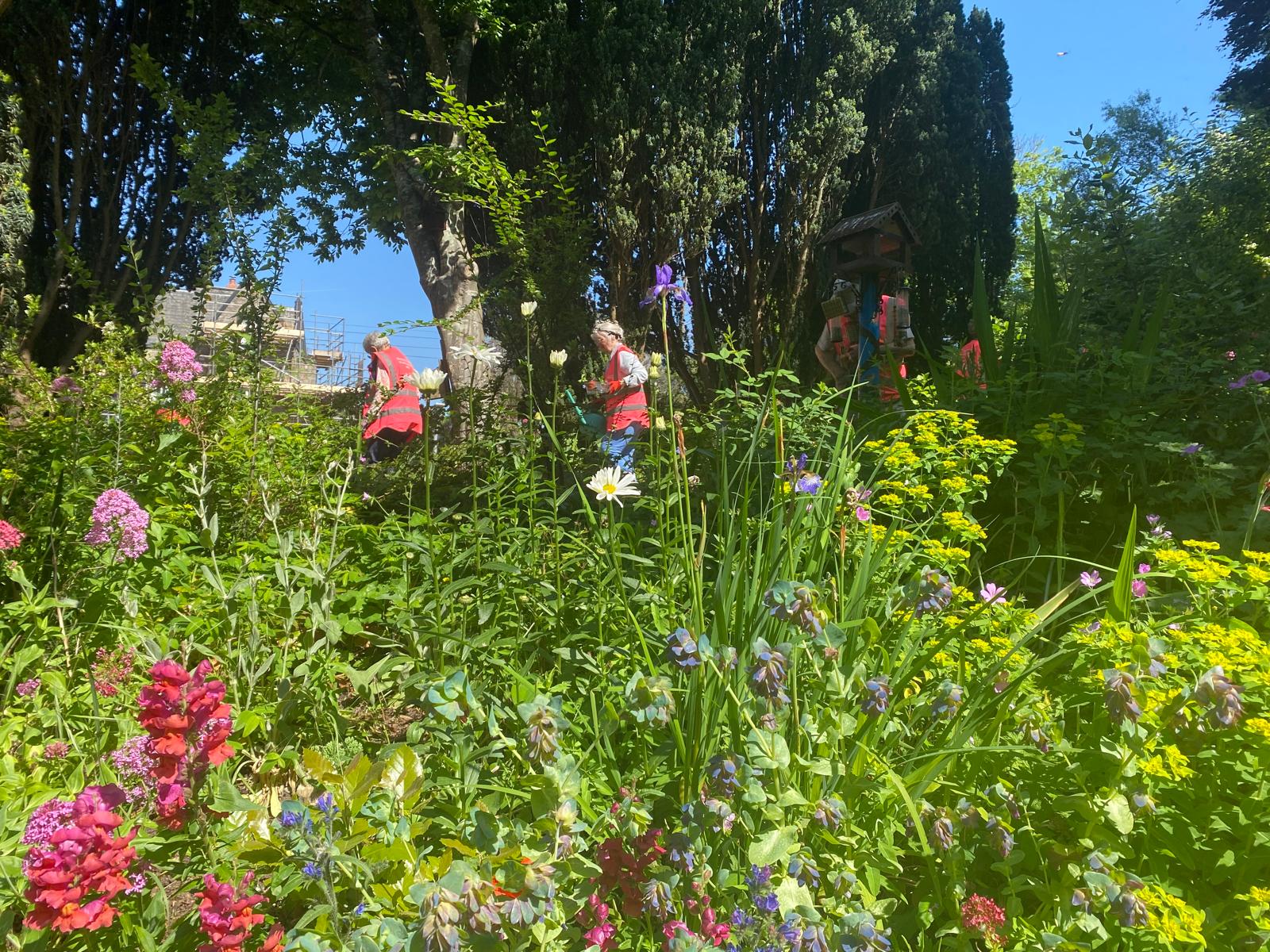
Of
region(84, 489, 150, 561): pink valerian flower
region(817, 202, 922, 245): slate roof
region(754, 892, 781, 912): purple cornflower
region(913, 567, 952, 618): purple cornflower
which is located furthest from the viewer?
region(817, 202, 922, 245): slate roof

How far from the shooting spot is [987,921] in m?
1.20

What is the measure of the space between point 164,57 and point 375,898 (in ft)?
39.2

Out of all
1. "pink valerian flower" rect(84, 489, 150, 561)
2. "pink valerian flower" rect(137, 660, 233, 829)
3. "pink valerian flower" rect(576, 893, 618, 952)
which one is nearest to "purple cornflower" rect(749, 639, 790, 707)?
"pink valerian flower" rect(576, 893, 618, 952)

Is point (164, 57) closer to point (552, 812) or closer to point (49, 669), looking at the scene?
point (49, 669)

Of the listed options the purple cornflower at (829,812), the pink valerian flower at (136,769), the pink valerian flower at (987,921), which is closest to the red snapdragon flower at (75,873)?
the pink valerian flower at (136,769)

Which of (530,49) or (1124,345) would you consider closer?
(1124,345)

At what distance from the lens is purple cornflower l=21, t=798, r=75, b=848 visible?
A: 1.15m

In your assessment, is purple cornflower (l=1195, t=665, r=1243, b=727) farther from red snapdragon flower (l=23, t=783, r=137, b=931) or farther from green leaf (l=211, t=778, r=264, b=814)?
red snapdragon flower (l=23, t=783, r=137, b=931)

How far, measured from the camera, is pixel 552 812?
3.66 feet

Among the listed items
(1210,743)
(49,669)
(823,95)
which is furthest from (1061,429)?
(823,95)

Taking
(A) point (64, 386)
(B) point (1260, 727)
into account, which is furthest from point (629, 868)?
(A) point (64, 386)

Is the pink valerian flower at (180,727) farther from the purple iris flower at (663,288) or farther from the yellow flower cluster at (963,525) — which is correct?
the yellow flower cluster at (963,525)

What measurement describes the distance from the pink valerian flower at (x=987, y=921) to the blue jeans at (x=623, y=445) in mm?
1737

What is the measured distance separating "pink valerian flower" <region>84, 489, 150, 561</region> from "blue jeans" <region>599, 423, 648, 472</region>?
148 cm
